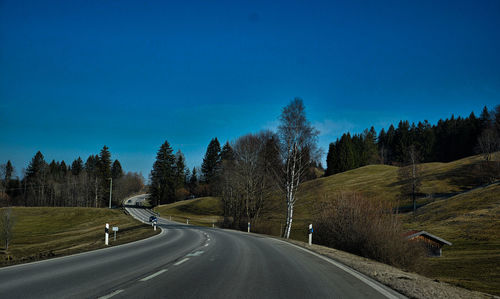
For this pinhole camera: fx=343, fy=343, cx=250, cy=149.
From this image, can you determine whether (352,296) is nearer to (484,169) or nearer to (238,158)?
(238,158)

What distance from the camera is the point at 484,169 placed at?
78.6m

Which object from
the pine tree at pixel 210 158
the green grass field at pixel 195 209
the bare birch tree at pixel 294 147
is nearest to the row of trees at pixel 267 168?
the bare birch tree at pixel 294 147

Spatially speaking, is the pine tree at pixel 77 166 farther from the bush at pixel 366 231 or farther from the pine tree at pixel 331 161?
the bush at pixel 366 231

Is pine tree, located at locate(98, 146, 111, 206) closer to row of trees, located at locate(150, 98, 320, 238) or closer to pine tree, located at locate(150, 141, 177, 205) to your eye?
pine tree, located at locate(150, 141, 177, 205)

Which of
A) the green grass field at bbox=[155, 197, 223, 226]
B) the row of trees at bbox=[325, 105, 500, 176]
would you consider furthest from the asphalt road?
the row of trees at bbox=[325, 105, 500, 176]

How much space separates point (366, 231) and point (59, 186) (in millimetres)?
113234

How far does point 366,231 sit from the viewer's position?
1795cm

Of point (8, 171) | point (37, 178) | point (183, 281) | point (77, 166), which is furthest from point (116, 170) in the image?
point (183, 281)

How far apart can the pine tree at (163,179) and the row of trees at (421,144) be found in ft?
197

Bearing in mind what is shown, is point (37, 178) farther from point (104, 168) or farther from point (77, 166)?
point (104, 168)

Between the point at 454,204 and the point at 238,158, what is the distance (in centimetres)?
4185

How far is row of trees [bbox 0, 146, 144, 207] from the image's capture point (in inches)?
3994

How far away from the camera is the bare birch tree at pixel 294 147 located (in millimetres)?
29281

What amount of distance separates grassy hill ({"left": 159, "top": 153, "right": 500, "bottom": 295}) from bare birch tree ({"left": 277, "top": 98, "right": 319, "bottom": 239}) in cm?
238
